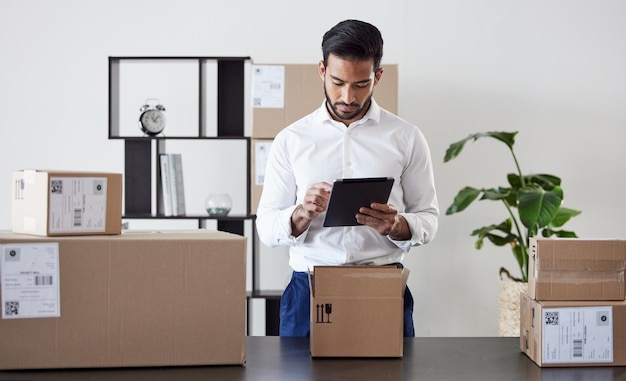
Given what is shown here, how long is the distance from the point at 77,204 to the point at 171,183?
2.00 m

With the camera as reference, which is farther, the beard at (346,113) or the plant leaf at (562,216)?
the plant leaf at (562,216)

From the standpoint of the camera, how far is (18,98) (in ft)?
13.2

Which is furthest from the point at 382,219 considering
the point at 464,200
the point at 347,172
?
the point at 464,200

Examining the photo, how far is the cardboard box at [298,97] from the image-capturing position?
3.59 m

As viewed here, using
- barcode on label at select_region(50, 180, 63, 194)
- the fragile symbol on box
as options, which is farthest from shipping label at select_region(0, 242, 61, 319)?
the fragile symbol on box

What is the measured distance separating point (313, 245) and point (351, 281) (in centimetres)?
45

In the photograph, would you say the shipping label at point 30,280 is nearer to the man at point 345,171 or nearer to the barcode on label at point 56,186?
the barcode on label at point 56,186

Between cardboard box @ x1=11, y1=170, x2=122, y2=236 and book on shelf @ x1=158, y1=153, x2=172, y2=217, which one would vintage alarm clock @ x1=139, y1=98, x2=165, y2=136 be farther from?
cardboard box @ x1=11, y1=170, x2=122, y2=236

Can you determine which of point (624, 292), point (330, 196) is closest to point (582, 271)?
point (624, 292)

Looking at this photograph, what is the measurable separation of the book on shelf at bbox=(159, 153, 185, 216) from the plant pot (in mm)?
1568

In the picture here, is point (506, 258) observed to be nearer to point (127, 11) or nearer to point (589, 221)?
point (589, 221)

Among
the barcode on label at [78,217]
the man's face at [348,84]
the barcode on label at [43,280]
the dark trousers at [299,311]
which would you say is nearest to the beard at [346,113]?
the man's face at [348,84]

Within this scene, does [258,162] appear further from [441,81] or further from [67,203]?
[67,203]

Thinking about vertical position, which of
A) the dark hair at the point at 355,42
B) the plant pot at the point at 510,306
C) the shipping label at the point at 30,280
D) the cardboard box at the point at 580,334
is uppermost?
the dark hair at the point at 355,42
